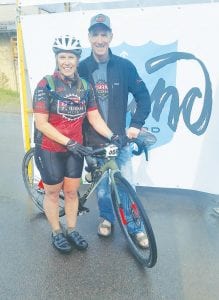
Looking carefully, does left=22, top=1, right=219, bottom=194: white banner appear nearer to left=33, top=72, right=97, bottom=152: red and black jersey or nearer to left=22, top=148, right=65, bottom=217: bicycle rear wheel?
left=22, top=148, right=65, bottom=217: bicycle rear wheel

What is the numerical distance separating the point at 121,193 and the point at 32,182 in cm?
183

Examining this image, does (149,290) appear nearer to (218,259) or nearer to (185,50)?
(218,259)

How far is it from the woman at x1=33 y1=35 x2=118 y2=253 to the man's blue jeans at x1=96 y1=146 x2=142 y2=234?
1.06ft

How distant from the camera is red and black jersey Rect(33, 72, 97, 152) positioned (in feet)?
11.0

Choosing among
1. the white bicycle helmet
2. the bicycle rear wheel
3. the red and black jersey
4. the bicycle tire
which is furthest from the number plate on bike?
the bicycle rear wheel

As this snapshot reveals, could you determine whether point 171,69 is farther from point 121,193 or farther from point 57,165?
point 57,165

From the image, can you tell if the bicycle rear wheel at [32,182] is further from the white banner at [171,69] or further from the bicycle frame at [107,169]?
the white banner at [171,69]

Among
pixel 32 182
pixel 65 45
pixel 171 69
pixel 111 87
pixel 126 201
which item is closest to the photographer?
pixel 65 45

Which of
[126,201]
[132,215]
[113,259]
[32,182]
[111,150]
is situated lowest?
[113,259]

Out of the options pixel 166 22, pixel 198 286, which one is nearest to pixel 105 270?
pixel 198 286

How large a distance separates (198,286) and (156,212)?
1.50 m

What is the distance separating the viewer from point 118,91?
12.4 feet

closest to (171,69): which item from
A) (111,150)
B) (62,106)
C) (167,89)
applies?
(167,89)

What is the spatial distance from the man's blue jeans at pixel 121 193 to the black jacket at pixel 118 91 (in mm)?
→ 256
